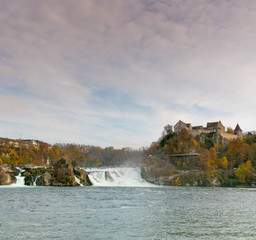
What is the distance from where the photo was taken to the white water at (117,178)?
2457 inches

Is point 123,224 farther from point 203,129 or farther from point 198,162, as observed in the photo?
point 203,129

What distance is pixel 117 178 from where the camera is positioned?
216 feet

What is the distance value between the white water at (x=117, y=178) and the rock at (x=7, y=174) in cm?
1647

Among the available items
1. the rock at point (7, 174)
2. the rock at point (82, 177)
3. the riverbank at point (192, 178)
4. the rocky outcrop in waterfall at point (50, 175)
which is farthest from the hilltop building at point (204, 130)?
the rock at point (7, 174)

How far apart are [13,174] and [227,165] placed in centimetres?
5738

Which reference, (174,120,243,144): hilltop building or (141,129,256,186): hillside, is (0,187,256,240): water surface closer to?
(141,129,256,186): hillside

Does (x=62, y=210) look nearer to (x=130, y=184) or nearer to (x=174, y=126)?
(x=130, y=184)

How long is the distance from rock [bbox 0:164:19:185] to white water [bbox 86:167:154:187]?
16473mm

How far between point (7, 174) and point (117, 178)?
25.0 m

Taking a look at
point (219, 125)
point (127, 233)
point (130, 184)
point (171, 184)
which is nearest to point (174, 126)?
point (219, 125)

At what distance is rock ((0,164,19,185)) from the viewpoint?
2060 inches

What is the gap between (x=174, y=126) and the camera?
306 ft

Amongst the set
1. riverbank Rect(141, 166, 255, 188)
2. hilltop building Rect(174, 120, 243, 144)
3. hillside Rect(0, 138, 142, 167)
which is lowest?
riverbank Rect(141, 166, 255, 188)

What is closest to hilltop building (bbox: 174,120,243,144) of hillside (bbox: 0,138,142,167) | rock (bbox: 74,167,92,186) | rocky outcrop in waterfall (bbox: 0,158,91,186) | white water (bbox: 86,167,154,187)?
white water (bbox: 86,167,154,187)
